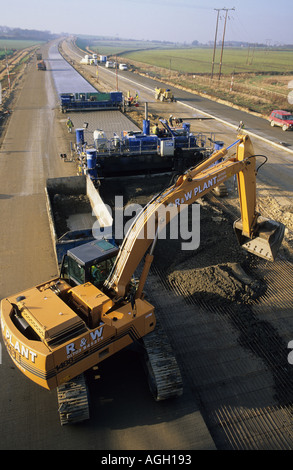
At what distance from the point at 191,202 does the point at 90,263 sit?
2.79m

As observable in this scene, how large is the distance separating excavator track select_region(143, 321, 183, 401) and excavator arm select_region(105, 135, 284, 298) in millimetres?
1352

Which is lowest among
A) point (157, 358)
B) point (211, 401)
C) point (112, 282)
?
point (211, 401)

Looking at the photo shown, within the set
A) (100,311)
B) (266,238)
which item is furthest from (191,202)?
(100,311)

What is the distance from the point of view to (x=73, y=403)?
7309 mm

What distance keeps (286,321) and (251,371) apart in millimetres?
2265

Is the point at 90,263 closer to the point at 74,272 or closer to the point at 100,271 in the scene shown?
the point at 100,271

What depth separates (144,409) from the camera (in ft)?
25.5

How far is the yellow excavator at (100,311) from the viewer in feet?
23.7

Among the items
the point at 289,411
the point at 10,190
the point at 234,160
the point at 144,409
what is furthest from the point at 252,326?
the point at 10,190

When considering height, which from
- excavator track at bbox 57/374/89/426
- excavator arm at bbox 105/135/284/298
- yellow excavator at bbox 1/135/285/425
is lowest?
excavator track at bbox 57/374/89/426

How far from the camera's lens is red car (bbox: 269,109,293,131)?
101 ft

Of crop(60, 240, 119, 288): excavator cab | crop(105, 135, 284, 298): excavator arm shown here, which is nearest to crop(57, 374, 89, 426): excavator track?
crop(105, 135, 284, 298): excavator arm

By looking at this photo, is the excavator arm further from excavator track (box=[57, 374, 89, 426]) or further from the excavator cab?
excavator track (box=[57, 374, 89, 426])

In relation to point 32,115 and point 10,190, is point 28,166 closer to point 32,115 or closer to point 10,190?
point 10,190
